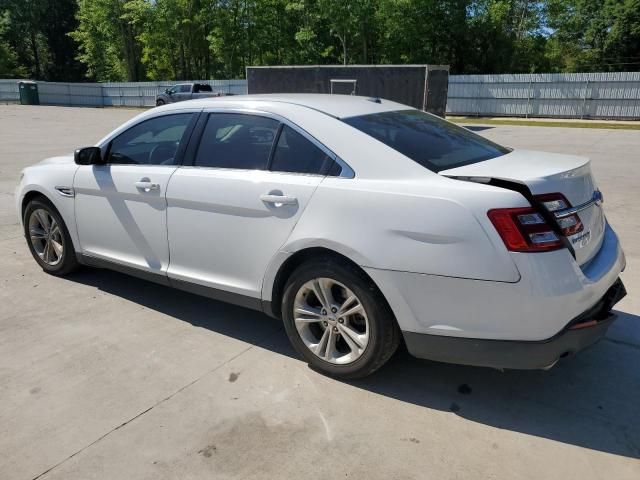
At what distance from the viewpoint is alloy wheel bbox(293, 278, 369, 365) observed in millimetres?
3084

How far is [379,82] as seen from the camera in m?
22.7

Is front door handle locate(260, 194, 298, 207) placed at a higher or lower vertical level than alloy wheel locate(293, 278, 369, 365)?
higher

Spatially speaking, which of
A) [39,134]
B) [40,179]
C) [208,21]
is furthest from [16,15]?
[40,179]

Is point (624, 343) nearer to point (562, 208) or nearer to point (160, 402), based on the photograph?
point (562, 208)

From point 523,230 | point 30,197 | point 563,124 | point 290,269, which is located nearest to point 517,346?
point 523,230

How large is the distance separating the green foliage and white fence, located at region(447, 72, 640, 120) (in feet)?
43.8

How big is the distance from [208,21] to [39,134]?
35203 millimetres

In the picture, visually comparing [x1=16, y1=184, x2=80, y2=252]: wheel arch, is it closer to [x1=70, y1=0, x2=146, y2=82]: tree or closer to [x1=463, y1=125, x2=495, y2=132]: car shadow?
[x1=463, y1=125, x2=495, y2=132]: car shadow

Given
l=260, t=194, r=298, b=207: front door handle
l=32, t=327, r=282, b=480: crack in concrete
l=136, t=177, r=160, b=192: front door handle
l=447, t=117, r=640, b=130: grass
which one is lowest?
l=447, t=117, r=640, b=130: grass

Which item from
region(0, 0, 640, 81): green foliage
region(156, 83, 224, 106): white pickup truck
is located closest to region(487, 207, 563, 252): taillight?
region(156, 83, 224, 106): white pickup truck

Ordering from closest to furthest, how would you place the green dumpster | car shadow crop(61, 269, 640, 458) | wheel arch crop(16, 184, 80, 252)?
car shadow crop(61, 269, 640, 458)
wheel arch crop(16, 184, 80, 252)
the green dumpster

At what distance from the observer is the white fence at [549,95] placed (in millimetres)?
27016

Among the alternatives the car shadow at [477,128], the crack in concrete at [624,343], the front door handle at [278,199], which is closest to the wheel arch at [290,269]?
the front door handle at [278,199]

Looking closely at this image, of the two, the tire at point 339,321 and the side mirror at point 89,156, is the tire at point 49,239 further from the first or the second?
the tire at point 339,321
